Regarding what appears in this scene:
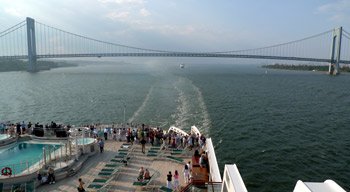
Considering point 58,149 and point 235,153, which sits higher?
point 58,149

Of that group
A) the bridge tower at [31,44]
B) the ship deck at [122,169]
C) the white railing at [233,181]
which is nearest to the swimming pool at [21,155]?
the ship deck at [122,169]

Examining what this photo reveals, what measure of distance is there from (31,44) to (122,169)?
103943mm

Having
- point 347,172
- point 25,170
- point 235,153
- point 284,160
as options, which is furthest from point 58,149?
point 347,172

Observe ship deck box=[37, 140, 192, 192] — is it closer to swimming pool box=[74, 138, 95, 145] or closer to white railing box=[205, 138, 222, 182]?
swimming pool box=[74, 138, 95, 145]

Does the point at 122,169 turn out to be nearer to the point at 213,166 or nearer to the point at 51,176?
the point at 51,176

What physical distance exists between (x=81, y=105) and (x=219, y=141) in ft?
70.6

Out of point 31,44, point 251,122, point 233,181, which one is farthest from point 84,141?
point 31,44

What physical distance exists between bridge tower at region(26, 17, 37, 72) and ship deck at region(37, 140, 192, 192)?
323ft

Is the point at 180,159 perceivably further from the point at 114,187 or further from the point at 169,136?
the point at 114,187

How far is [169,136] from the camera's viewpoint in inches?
574

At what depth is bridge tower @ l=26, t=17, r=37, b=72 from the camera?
100500 millimetres

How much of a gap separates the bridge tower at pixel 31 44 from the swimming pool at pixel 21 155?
96413 mm

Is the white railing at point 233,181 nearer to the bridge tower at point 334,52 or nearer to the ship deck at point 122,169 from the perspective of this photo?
the ship deck at point 122,169

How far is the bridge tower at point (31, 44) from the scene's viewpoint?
330ft
